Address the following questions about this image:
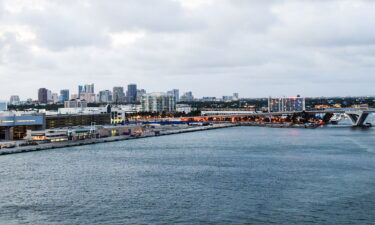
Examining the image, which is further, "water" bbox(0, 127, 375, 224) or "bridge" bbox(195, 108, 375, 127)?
"bridge" bbox(195, 108, 375, 127)

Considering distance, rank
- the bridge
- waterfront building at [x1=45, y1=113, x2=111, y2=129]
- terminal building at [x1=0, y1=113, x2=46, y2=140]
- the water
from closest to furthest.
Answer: the water, terminal building at [x1=0, y1=113, x2=46, y2=140], waterfront building at [x1=45, y1=113, x2=111, y2=129], the bridge

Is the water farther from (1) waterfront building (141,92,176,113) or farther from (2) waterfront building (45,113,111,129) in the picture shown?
(1) waterfront building (141,92,176,113)

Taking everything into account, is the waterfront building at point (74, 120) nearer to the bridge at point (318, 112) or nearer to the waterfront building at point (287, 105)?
the bridge at point (318, 112)

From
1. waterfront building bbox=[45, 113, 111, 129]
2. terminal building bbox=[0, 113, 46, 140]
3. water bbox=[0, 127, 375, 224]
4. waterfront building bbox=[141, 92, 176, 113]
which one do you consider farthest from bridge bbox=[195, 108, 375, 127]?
terminal building bbox=[0, 113, 46, 140]

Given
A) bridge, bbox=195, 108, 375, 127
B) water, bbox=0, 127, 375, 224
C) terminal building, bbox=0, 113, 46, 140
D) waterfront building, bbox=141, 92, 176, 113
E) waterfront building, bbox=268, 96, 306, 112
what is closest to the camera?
water, bbox=0, 127, 375, 224

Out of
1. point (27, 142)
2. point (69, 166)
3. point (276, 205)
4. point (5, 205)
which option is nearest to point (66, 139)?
point (27, 142)

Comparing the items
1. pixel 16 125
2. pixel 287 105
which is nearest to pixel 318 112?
pixel 287 105

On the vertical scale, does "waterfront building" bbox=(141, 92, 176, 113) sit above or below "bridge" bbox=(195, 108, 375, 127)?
above

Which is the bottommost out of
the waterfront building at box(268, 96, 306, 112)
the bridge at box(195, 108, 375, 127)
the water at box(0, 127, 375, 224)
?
the water at box(0, 127, 375, 224)

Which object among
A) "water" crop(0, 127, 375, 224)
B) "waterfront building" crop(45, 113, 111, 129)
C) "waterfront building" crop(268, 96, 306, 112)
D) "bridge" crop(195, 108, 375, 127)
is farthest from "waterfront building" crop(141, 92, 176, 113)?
"water" crop(0, 127, 375, 224)
